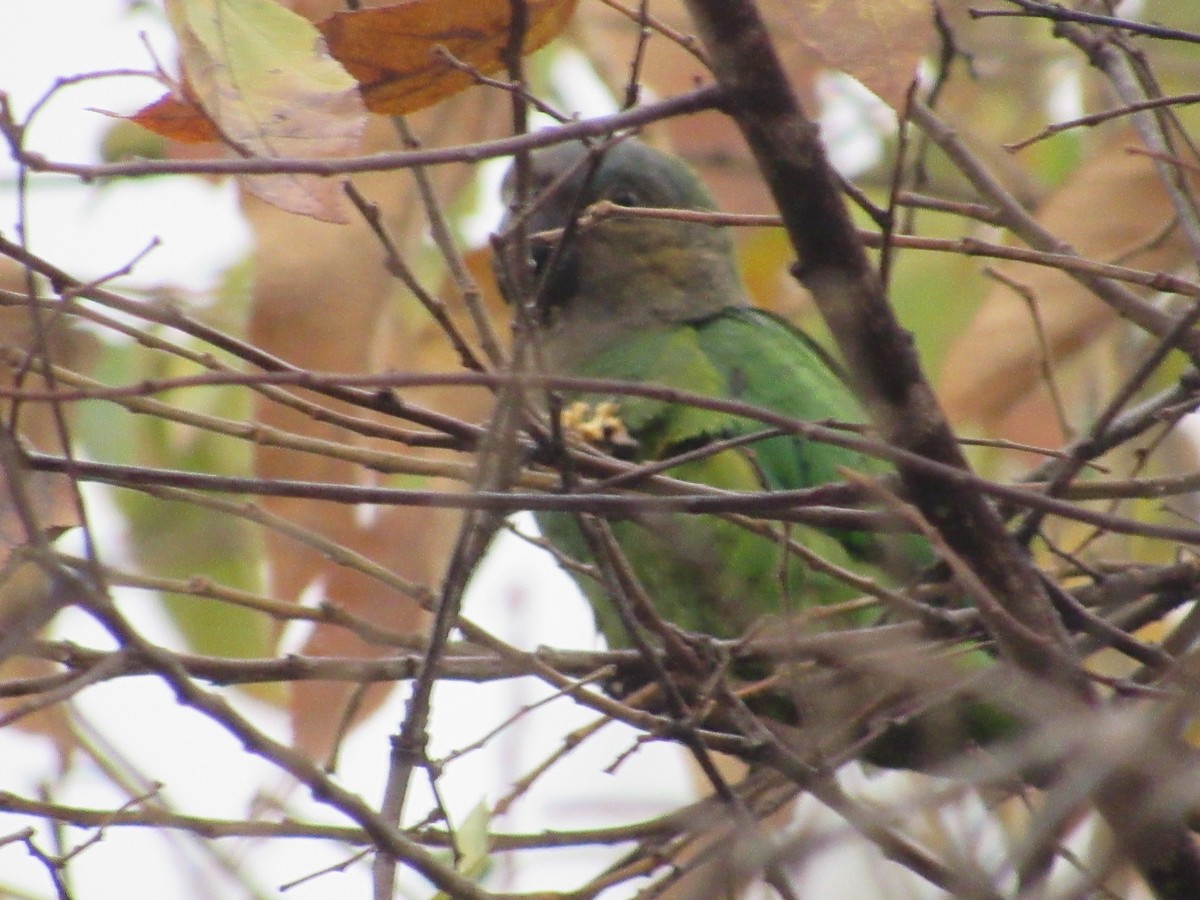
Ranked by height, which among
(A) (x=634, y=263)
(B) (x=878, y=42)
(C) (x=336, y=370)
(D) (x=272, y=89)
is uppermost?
(A) (x=634, y=263)

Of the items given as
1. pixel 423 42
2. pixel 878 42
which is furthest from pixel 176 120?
pixel 878 42

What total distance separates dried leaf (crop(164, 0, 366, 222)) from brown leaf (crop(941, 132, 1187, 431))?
145 centimetres

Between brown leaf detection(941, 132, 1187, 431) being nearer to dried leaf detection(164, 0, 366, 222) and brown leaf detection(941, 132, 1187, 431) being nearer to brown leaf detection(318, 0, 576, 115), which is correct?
brown leaf detection(318, 0, 576, 115)

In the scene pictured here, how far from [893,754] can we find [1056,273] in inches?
33.2

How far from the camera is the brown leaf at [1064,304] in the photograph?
2557mm

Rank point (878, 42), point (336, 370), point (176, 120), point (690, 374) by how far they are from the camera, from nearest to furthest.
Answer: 1. point (878, 42)
2. point (176, 120)
3. point (336, 370)
4. point (690, 374)

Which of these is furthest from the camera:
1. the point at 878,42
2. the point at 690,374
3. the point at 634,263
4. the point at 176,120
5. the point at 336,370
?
the point at 634,263

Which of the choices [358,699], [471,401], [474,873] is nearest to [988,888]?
[474,873]

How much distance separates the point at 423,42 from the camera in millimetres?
1521

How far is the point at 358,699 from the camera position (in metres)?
1.79

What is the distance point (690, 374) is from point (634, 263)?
0.43 meters

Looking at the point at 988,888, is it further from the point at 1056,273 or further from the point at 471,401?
the point at 471,401

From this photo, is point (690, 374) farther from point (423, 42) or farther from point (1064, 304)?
point (423, 42)

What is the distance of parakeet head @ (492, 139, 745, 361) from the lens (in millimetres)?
3312
